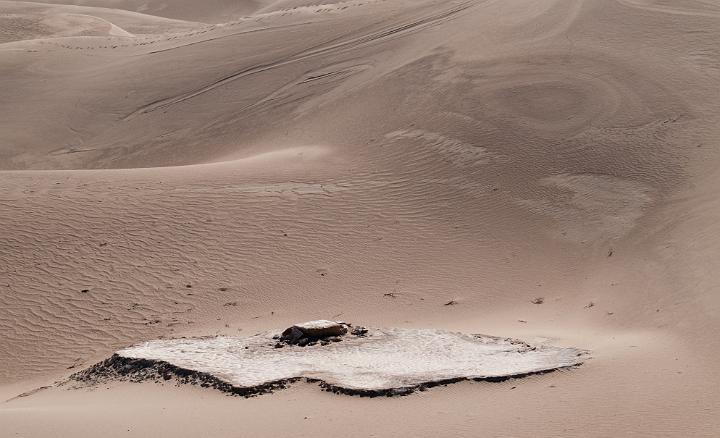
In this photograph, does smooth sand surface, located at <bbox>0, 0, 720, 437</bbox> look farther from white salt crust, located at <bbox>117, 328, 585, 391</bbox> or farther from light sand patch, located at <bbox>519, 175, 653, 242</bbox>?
white salt crust, located at <bbox>117, 328, 585, 391</bbox>

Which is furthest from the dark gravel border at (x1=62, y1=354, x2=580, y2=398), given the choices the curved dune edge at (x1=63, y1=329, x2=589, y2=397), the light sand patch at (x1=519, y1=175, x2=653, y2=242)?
A: the light sand patch at (x1=519, y1=175, x2=653, y2=242)

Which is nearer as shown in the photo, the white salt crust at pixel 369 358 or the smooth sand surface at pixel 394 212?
the smooth sand surface at pixel 394 212

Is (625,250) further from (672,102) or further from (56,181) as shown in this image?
(56,181)

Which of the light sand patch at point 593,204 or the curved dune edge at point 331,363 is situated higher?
the curved dune edge at point 331,363

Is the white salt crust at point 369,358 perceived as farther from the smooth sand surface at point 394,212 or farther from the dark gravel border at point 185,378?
the smooth sand surface at point 394,212

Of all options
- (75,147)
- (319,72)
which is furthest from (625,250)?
(75,147)

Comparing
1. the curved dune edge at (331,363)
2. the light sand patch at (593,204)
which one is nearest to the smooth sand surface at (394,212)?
the light sand patch at (593,204)
